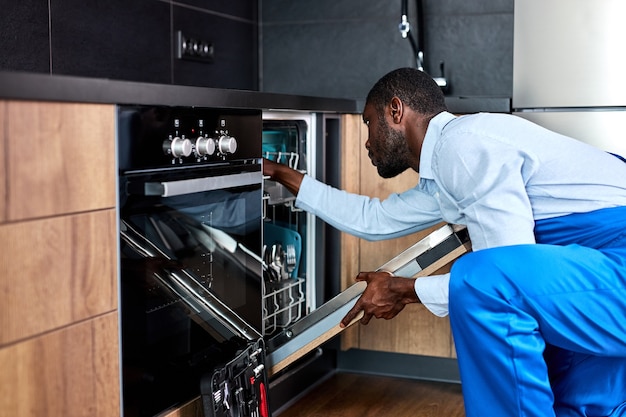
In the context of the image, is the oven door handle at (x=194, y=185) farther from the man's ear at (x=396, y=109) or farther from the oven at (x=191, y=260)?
the man's ear at (x=396, y=109)


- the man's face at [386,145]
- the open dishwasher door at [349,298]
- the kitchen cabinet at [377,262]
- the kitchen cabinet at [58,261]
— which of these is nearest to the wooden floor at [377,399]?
the kitchen cabinet at [377,262]

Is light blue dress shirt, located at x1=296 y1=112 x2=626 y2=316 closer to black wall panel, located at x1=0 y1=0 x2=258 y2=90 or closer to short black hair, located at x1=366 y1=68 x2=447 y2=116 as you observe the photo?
short black hair, located at x1=366 y1=68 x2=447 y2=116

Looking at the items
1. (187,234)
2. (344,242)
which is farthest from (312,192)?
(187,234)

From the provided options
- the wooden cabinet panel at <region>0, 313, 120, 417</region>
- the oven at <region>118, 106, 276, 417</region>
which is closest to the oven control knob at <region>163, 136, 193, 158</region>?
the oven at <region>118, 106, 276, 417</region>

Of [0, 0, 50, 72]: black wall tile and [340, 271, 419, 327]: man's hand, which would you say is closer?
[340, 271, 419, 327]: man's hand

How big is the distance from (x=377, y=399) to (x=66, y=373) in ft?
4.39

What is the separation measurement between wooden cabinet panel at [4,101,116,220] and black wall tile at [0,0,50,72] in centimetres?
76

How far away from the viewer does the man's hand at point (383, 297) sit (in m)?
2.00

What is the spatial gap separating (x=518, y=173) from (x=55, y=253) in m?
0.97

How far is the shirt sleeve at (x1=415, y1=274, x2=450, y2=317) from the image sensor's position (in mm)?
1899

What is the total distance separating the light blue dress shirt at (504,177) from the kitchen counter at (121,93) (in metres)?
0.43

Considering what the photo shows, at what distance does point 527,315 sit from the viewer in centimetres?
176

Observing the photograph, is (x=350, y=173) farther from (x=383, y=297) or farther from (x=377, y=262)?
(x=383, y=297)

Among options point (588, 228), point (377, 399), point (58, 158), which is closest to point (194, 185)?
point (58, 158)
